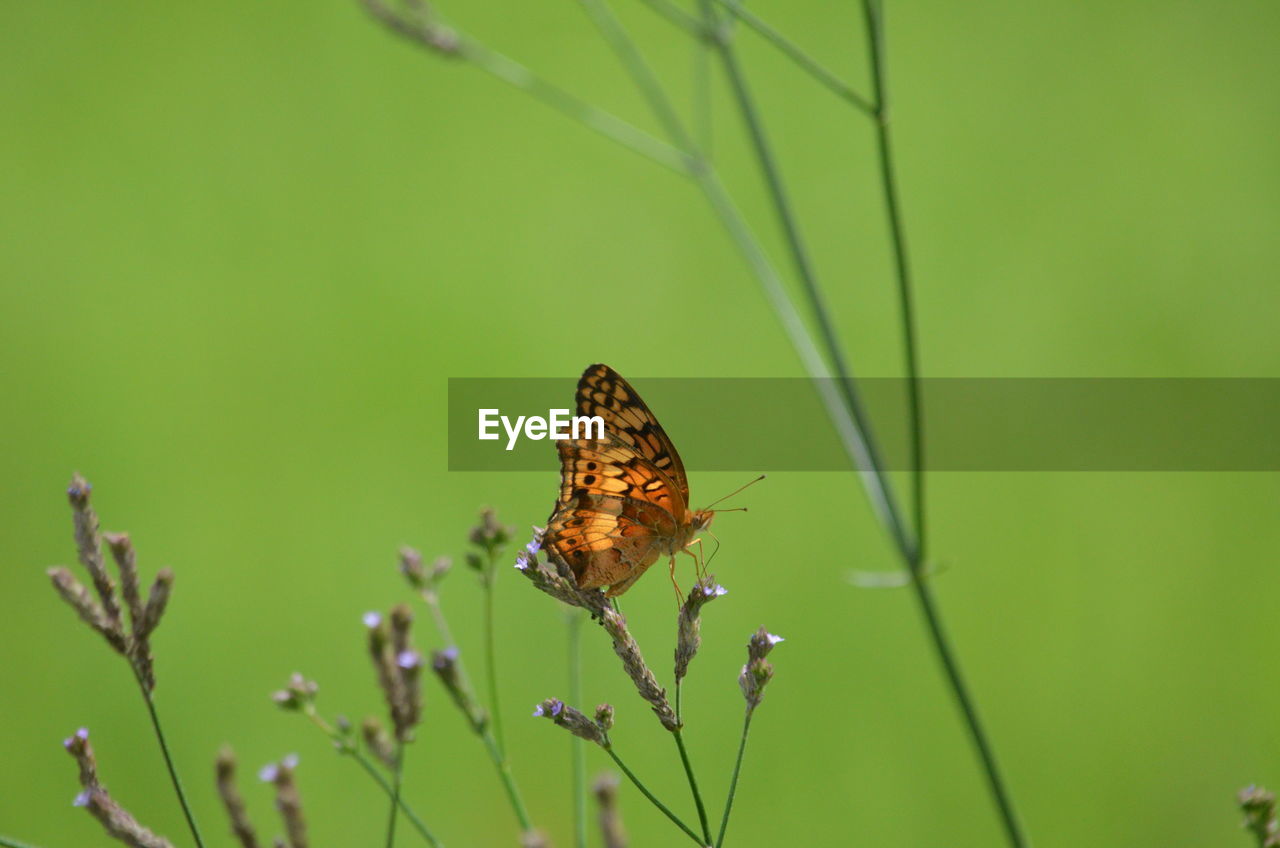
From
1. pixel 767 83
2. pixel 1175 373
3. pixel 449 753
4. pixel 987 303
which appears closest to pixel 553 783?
pixel 449 753

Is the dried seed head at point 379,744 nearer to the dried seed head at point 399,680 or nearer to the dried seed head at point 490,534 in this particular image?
the dried seed head at point 399,680

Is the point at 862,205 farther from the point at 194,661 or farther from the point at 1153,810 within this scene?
the point at 194,661

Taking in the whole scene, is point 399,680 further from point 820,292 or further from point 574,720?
point 820,292

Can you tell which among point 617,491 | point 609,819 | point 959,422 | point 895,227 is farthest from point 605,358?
point 609,819

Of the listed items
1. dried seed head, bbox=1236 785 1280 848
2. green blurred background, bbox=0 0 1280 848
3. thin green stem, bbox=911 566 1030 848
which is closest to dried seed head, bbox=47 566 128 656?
thin green stem, bbox=911 566 1030 848

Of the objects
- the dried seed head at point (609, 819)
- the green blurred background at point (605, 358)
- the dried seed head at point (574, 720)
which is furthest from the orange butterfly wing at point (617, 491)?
the green blurred background at point (605, 358)

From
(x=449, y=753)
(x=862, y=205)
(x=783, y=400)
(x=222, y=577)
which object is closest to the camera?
(x=449, y=753)
